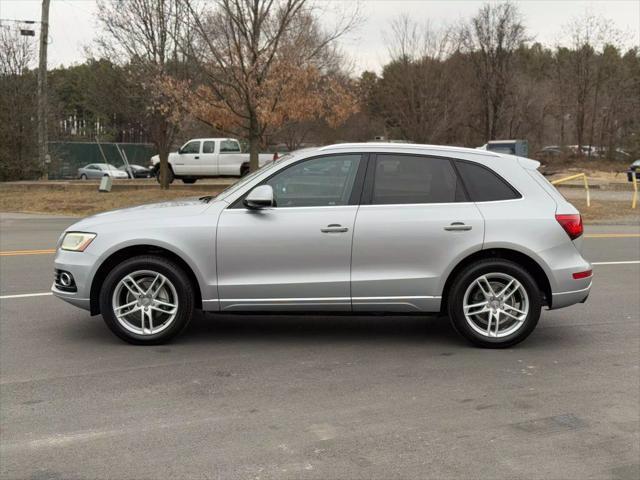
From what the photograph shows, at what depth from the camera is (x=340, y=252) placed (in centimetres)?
567

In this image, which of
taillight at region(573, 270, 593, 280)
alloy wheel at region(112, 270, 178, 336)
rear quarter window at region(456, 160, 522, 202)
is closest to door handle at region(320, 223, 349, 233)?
rear quarter window at region(456, 160, 522, 202)

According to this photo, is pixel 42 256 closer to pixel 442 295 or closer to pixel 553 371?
pixel 442 295

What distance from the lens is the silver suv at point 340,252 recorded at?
223 inches

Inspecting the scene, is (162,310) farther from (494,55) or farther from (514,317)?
(494,55)

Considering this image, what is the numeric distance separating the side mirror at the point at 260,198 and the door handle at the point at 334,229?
50cm

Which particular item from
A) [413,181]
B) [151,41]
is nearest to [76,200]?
[151,41]

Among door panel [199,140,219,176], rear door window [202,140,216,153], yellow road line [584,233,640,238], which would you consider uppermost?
rear door window [202,140,216,153]

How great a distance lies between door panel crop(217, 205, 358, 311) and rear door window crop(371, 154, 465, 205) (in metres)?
0.35

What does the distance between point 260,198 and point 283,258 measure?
0.53m

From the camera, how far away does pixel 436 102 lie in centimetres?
3897

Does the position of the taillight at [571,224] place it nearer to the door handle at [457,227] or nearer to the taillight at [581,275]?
the taillight at [581,275]

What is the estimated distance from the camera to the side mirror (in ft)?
18.2

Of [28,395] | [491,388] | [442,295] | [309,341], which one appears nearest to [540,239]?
[442,295]

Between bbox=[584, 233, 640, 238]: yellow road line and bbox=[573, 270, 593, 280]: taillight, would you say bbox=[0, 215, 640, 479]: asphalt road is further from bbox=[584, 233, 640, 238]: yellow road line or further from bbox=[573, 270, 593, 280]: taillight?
bbox=[584, 233, 640, 238]: yellow road line
